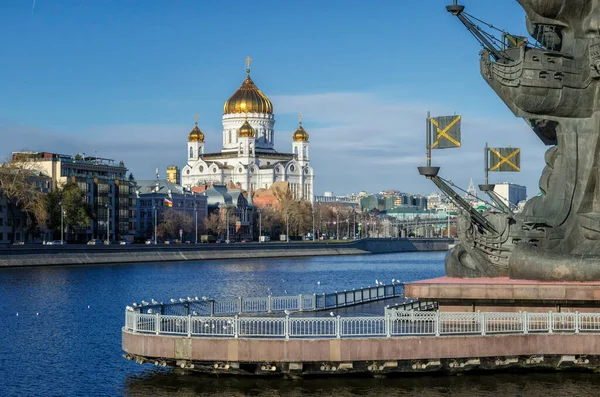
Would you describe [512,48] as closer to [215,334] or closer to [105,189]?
[215,334]

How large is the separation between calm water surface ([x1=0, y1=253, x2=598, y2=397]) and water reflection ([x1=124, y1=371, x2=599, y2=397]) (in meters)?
0.03

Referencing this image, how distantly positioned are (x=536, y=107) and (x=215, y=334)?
1299 centimetres

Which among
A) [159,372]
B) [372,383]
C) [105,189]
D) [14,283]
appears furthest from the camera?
[105,189]

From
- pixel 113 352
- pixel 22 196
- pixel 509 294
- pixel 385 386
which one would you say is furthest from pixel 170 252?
pixel 385 386

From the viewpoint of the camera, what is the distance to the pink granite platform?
30.6 meters

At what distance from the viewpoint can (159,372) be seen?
30.4 meters

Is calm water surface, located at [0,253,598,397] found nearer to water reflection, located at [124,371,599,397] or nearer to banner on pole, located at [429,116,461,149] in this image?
water reflection, located at [124,371,599,397]

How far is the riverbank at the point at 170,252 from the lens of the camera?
89625 millimetres

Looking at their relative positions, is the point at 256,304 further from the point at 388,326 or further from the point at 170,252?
the point at 170,252

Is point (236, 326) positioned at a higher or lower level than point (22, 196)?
lower

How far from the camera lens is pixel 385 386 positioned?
27.5 meters

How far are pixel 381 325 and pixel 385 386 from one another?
2.19 meters

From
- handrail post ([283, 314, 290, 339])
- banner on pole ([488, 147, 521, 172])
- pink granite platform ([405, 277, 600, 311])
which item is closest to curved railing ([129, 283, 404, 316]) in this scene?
handrail post ([283, 314, 290, 339])

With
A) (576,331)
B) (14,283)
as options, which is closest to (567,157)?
(576,331)
